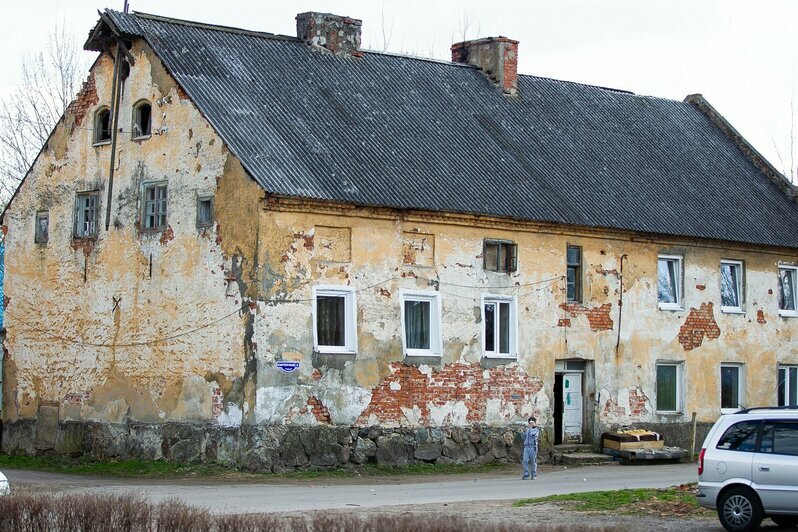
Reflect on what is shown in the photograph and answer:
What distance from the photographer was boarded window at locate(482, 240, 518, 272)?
33109mm

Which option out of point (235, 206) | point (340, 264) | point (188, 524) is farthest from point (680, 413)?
point (188, 524)

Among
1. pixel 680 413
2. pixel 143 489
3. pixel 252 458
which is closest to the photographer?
pixel 143 489

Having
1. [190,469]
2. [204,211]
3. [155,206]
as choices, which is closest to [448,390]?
[190,469]

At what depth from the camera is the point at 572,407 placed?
3519 centimetres

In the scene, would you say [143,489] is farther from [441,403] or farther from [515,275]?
[515,275]

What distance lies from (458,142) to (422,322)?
211 inches

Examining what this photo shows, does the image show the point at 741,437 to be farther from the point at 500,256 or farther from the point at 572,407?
the point at 572,407

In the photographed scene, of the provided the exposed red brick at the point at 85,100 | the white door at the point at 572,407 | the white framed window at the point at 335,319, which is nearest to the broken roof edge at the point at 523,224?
the white framed window at the point at 335,319

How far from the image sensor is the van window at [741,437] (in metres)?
19.5

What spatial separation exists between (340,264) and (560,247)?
21.7ft

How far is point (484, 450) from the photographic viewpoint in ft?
107

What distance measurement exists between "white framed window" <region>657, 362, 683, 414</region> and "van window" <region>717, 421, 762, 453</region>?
55.7 feet

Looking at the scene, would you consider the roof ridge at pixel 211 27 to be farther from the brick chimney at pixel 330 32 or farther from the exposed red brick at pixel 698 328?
the exposed red brick at pixel 698 328

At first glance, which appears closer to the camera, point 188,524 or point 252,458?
point 188,524
